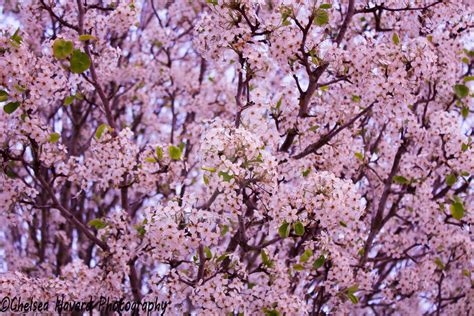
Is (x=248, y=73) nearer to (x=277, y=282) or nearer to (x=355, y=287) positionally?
(x=277, y=282)

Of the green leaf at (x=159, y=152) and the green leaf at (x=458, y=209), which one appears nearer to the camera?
the green leaf at (x=159, y=152)

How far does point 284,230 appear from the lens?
4.83 metres

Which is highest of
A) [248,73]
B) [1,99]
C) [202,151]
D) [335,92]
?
[335,92]

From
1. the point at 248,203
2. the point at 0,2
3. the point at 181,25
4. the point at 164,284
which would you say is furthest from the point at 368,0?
the point at 0,2

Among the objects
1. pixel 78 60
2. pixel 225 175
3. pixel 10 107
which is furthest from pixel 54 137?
pixel 225 175

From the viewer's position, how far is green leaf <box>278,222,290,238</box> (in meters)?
4.81

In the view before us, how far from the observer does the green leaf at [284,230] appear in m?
4.81

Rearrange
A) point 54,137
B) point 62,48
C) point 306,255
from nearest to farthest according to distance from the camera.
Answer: point 62,48
point 54,137
point 306,255

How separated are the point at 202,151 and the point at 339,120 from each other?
7.04ft

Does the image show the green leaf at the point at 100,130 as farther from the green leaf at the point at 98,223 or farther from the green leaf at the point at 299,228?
the green leaf at the point at 299,228

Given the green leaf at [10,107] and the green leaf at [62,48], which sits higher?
the green leaf at [62,48]

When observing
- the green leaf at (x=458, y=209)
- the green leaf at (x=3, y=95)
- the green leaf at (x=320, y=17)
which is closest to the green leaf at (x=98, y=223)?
the green leaf at (x=3, y=95)

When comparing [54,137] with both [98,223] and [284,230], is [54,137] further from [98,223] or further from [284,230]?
[284,230]

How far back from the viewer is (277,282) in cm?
580
